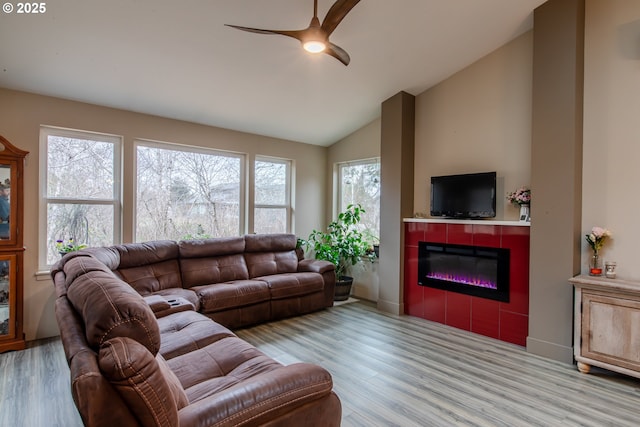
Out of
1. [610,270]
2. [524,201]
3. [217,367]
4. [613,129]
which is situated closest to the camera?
[217,367]

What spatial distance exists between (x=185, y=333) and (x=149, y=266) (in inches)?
66.4

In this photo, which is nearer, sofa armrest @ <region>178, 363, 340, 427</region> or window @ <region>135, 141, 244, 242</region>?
sofa armrest @ <region>178, 363, 340, 427</region>

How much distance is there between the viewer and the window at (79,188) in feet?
11.5

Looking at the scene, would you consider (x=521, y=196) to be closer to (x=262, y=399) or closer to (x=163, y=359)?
(x=262, y=399)

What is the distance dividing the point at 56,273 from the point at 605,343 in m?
4.09

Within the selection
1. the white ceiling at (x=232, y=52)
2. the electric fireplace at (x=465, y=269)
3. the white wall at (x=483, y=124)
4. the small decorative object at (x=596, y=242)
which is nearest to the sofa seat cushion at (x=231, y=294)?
the electric fireplace at (x=465, y=269)

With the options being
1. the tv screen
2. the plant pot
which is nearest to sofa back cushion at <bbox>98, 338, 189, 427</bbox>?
the tv screen

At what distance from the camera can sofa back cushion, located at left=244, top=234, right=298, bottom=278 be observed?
14.6ft

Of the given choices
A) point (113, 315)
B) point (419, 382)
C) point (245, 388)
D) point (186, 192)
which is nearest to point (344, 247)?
point (186, 192)

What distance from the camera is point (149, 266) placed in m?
3.71

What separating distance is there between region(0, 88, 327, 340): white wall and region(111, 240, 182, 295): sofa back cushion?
0.41 m

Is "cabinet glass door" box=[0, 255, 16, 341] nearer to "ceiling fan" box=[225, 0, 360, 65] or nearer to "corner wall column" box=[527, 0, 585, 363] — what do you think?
"ceiling fan" box=[225, 0, 360, 65]

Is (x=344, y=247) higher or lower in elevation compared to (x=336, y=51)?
lower

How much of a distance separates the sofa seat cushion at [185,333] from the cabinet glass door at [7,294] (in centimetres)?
159
